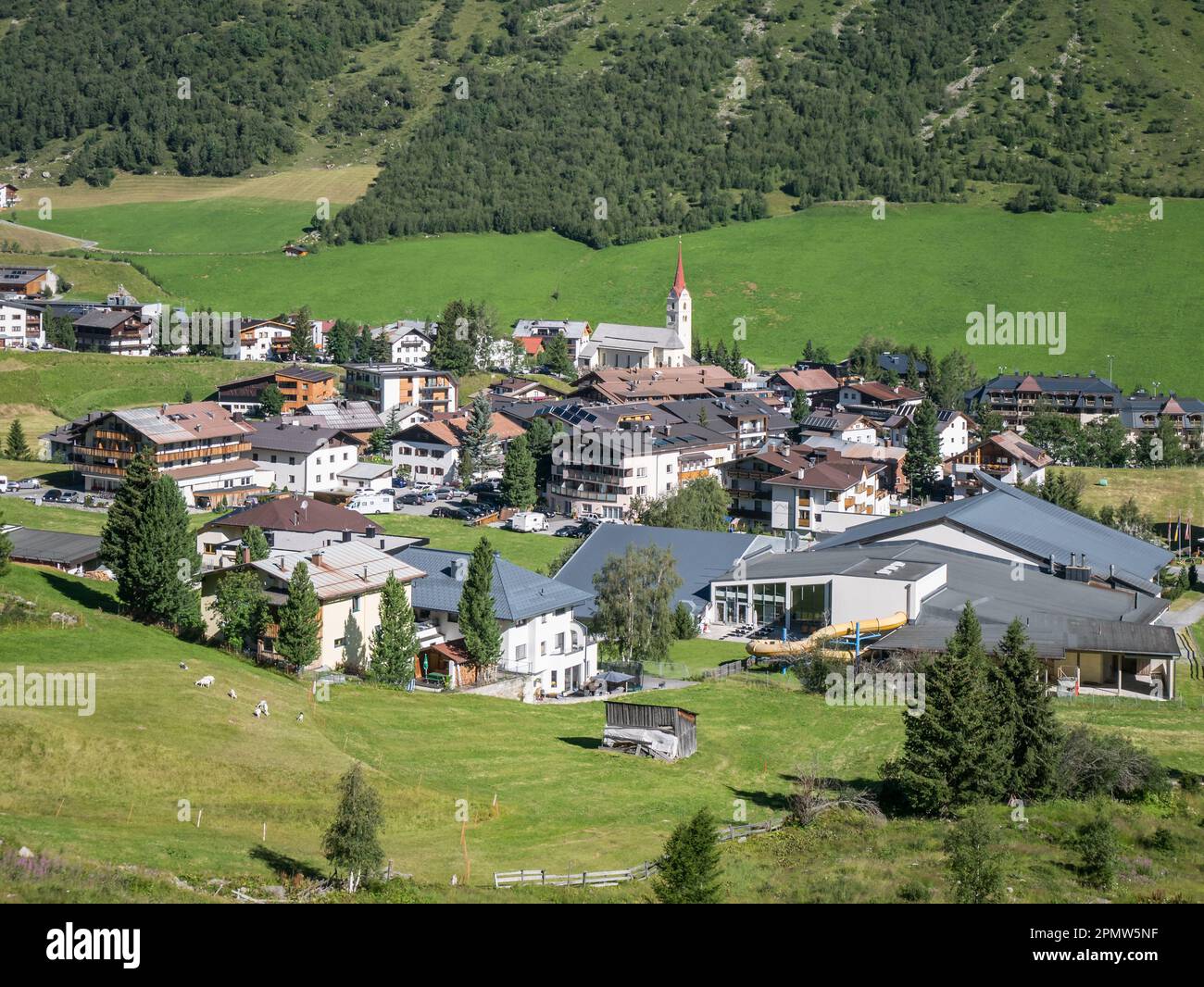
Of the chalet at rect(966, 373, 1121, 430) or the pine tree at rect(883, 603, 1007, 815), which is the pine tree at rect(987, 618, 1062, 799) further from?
the chalet at rect(966, 373, 1121, 430)

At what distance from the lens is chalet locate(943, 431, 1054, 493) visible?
99.4m

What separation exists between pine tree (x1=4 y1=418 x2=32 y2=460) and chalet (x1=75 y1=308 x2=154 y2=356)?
28981mm

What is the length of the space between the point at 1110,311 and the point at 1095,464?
50.8 meters

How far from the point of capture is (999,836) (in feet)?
102

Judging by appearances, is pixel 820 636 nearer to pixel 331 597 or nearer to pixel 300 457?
pixel 331 597

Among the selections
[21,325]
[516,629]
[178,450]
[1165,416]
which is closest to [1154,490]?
[1165,416]

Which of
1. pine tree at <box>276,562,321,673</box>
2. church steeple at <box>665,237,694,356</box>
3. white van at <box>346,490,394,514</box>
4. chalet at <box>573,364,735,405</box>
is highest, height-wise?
church steeple at <box>665,237,694,356</box>

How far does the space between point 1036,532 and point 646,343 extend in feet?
239

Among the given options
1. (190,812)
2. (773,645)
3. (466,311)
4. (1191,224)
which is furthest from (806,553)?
(1191,224)

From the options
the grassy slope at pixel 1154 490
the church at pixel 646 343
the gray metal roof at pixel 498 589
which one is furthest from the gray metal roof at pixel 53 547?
the church at pixel 646 343

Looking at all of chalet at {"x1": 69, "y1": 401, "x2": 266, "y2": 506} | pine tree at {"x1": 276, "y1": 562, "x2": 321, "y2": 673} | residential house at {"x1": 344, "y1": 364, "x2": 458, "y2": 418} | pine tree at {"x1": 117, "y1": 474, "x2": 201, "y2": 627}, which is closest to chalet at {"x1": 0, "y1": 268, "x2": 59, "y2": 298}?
residential house at {"x1": 344, "y1": 364, "x2": 458, "y2": 418}

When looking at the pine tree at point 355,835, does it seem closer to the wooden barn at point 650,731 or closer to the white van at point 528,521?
the wooden barn at point 650,731

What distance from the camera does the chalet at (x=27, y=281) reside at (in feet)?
458

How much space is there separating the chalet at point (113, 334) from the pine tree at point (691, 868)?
345ft
